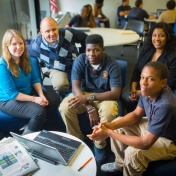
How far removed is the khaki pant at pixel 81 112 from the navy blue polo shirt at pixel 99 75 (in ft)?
0.59

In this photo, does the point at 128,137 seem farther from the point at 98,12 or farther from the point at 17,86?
the point at 98,12

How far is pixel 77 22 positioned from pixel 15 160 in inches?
143

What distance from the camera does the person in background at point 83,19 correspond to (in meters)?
4.43

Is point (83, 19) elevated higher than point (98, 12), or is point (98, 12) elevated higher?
point (98, 12)

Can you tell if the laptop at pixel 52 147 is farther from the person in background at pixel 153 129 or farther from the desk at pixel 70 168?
the person in background at pixel 153 129

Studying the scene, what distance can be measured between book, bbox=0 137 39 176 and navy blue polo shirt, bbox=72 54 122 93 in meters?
0.95

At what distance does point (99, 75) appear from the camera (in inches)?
82.0

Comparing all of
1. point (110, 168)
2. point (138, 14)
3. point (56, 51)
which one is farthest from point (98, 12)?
point (110, 168)

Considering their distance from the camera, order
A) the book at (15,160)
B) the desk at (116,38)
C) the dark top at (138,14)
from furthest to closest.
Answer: the dark top at (138,14), the desk at (116,38), the book at (15,160)

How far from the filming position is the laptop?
1258 millimetres

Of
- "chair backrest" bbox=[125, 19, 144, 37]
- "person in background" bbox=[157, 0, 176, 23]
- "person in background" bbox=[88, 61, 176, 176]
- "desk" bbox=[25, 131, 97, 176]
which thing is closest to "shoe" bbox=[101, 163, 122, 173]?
"person in background" bbox=[88, 61, 176, 176]

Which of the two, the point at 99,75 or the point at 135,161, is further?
the point at 99,75

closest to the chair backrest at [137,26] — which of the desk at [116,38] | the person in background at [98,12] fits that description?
the desk at [116,38]

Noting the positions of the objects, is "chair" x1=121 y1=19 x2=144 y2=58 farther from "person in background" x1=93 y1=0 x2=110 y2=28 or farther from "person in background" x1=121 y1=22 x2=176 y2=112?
"person in background" x1=121 y1=22 x2=176 y2=112
